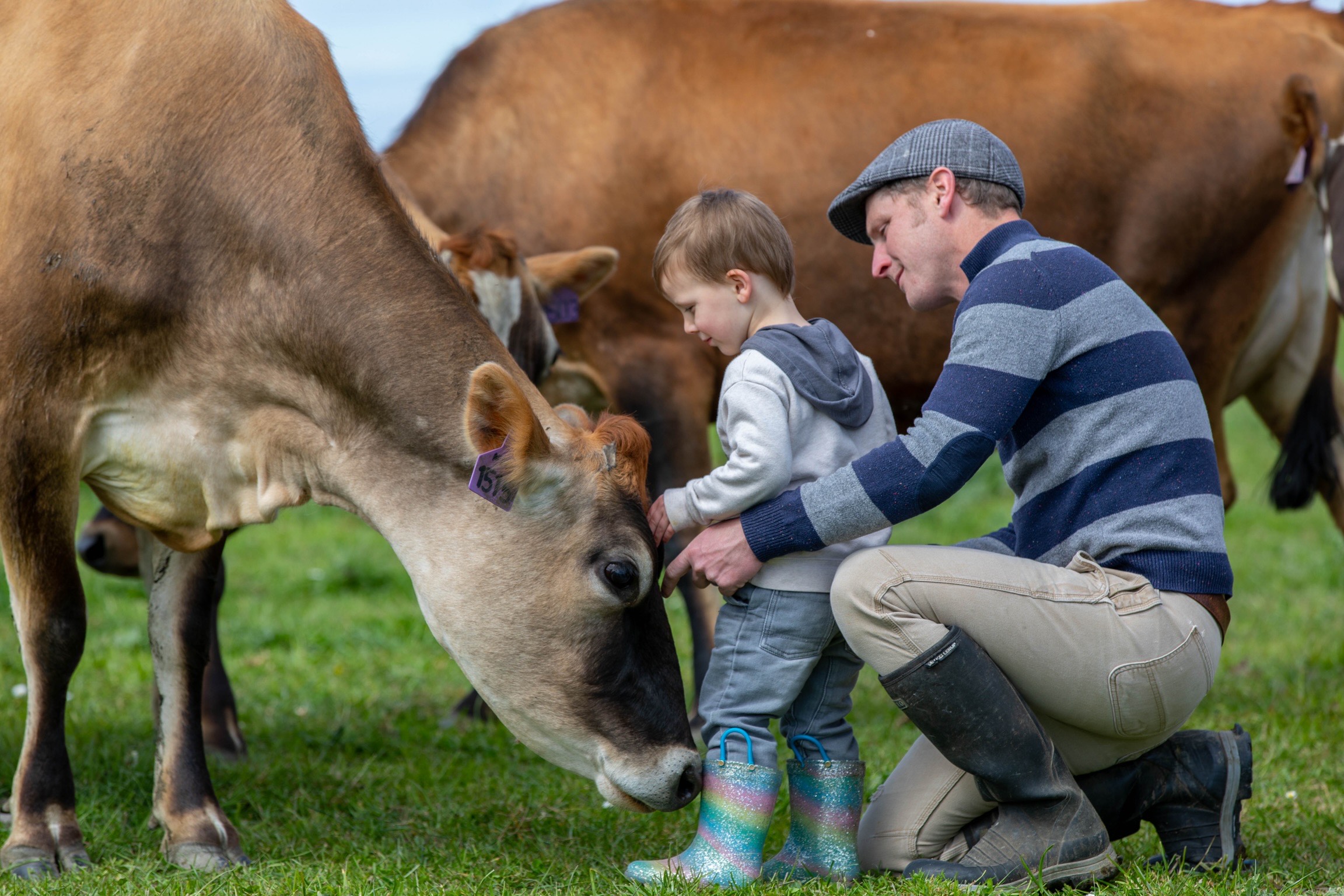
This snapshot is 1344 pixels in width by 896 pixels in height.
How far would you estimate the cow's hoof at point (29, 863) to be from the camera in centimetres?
308

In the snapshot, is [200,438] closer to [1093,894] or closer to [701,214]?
[701,214]

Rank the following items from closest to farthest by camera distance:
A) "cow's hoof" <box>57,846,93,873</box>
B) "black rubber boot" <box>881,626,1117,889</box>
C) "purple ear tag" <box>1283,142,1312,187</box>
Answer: "black rubber boot" <box>881,626,1117,889</box> → "cow's hoof" <box>57,846,93,873</box> → "purple ear tag" <box>1283,142,1312,187</box>

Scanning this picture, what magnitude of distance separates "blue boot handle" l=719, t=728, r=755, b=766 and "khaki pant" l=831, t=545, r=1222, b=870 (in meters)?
0.29

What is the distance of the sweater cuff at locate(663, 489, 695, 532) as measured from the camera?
9.75ft

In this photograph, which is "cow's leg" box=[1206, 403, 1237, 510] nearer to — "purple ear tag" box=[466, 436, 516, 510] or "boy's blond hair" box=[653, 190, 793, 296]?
"boy's blond hair" box=[653, 190, 793, 296]

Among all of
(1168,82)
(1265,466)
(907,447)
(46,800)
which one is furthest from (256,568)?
Answer: (1265,466)

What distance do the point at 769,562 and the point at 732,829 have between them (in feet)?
1.80

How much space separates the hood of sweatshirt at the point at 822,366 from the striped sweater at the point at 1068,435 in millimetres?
163

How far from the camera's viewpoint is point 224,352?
10.6 feet

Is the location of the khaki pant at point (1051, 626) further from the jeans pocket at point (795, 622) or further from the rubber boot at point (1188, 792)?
the rubber boot at point (1188, 792)

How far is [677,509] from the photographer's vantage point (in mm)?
2979

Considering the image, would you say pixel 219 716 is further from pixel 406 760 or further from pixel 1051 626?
pixel 1051 626

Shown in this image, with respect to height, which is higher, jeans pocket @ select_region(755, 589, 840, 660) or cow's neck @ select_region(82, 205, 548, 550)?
cow's neck @ select_region(82, 205, 548, 550)

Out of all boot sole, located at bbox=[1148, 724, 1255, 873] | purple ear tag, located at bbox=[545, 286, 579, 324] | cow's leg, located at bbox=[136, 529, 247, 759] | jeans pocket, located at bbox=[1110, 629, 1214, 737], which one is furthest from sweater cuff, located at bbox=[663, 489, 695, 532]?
cow's leg, located at bbox=[136, 529, 247, 759]
